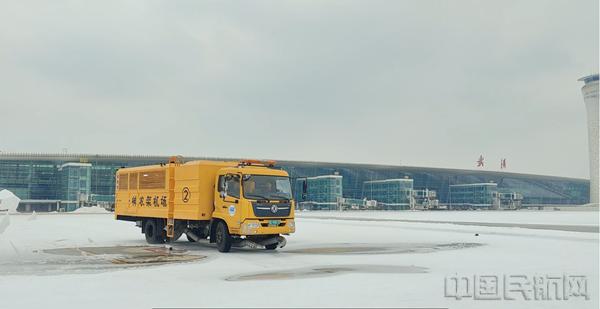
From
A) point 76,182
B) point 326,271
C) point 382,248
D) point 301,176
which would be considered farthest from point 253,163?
point 76,182

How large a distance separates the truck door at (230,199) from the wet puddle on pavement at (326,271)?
17.2 ft

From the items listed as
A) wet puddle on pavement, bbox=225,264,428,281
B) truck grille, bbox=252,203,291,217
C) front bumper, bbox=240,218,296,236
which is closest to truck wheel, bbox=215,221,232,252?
front bumper, bbox=240,218,296,236

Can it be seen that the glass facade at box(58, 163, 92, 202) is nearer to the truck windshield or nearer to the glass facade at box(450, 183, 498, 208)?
the truck windshield

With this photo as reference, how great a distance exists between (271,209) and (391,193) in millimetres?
125664

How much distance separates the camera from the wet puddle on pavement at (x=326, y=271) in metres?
12.8

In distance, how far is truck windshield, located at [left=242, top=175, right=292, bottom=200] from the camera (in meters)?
19.4

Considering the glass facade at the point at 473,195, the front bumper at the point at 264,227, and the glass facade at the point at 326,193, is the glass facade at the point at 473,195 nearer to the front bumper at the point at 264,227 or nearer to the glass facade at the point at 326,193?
the glass facade at the point at 326,193

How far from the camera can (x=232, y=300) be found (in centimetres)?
957

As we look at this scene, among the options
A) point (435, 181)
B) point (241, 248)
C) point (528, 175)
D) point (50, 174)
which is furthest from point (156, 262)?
point (528, 175)

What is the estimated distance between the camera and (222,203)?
65.2ft

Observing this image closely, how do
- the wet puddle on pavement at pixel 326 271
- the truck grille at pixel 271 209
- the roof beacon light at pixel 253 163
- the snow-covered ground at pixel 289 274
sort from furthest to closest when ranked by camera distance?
the roof beacon light at pixel 253 163, the truck grille at pixel 271 209, the wet puddle on pavement at pixel 326 271, the snow-covered ground at pixel 289 274

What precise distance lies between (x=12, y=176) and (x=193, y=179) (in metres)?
105

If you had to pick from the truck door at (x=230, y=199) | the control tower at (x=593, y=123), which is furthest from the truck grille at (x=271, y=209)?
the control tower at (x=593, y=123)

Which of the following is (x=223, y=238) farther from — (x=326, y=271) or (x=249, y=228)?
(x=326, y=271)
